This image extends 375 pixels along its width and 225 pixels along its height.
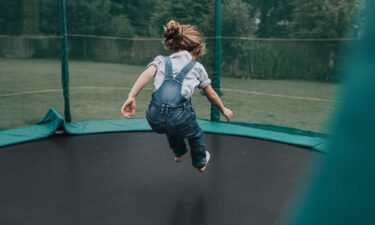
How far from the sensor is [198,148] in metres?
2.26

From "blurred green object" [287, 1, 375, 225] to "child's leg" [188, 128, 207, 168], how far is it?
182 cm

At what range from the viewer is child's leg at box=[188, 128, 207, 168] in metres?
2.23

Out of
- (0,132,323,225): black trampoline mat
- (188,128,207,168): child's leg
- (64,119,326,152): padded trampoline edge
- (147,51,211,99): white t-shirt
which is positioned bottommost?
(0,132,323,225): black trampoline mat

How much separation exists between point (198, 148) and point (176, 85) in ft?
1.34

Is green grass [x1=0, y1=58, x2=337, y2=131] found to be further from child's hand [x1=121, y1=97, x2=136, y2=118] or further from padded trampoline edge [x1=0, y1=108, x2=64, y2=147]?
child's hand [x1=121, y1=97, x2=136, y2=118]

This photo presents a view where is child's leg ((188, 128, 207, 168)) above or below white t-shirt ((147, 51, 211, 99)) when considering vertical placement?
below

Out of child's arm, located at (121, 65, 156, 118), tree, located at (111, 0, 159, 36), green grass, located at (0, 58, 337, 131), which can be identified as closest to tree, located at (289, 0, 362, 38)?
green grass, located at (0, 58, 337, 131)

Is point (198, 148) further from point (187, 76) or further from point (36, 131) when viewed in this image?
point (36, 131)

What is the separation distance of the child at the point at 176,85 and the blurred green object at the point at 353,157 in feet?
5.42

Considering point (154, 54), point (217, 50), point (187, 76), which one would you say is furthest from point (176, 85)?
point (154, 54)

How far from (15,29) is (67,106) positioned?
0.86 metres

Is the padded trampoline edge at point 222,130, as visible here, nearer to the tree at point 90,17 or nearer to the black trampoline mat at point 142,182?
the black trampoline mat at point 142,182

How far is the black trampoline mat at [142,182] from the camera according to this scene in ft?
6.41

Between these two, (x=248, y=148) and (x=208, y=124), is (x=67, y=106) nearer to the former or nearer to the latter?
(x=208, y=124)
